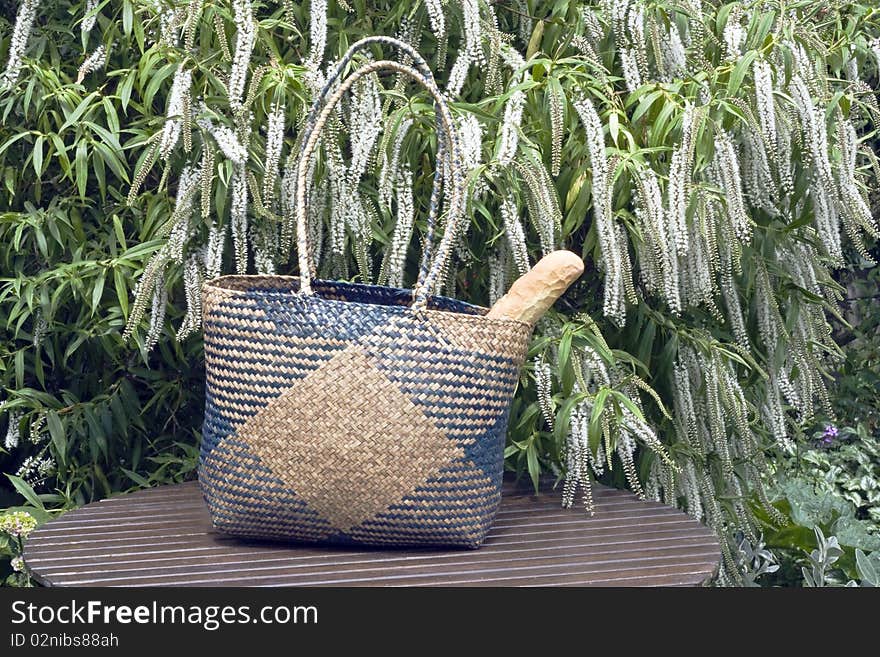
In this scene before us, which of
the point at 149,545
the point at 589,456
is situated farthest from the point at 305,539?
the point at 589,456

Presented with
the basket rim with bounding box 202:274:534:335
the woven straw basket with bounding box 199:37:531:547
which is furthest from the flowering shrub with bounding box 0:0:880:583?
the woven straw basket with bounding box 199:37:531:547

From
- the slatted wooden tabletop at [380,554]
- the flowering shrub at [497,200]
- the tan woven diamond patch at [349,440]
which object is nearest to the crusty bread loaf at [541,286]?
the flowering shrub at [497,200]

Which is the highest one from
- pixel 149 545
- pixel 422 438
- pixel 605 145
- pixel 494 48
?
pixel 494 48

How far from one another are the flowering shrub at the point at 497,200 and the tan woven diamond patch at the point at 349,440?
1.14 feet

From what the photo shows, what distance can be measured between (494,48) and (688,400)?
0.87m

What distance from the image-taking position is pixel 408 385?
6.59 ft

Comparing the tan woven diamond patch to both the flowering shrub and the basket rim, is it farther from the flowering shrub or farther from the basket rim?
the flowering shrub

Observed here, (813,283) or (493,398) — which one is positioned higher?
(813,283)

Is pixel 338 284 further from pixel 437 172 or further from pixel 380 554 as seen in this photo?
pixel 380 554

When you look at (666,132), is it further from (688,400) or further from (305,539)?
(305,539)

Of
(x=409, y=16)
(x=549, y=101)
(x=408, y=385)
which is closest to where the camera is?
(x=408, y=385)

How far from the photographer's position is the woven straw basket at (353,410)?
6.59ft

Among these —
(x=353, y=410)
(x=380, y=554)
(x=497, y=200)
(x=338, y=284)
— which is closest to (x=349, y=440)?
(x=353, y=410)

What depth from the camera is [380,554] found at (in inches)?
82.4
